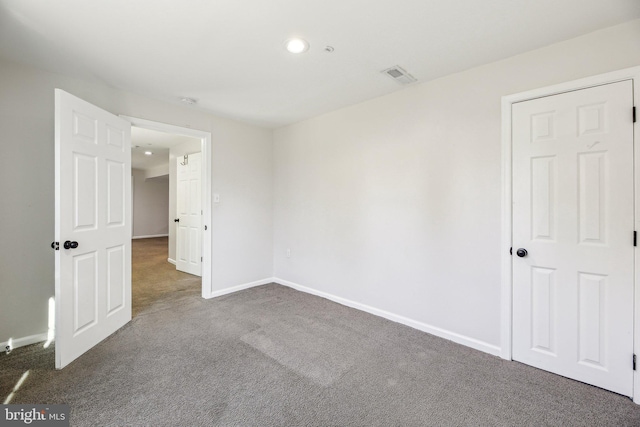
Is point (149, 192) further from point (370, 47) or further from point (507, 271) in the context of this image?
point (507, 271)

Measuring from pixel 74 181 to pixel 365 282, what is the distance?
2.93 m

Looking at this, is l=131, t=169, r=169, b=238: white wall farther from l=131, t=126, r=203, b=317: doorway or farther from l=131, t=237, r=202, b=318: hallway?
l=131, t=237, r=202, b=318: hallway

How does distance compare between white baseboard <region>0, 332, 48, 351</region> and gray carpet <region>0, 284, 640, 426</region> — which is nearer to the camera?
gray carpet <region>0, 284, 640, 426</region>

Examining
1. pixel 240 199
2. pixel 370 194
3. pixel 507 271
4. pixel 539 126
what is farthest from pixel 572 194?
pixel 240 199

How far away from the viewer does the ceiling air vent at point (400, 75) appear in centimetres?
254

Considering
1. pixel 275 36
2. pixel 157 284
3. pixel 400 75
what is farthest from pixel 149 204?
pixel 400 75

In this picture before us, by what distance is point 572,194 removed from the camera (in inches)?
80.9

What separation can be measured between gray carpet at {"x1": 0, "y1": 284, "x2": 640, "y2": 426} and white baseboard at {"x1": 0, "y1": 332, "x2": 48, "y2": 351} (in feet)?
0.41

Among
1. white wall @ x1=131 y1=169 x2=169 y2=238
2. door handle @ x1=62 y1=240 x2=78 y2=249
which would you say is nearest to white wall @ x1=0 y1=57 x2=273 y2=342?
door handle @ x1=62 y1=240 x2=78 y2=249

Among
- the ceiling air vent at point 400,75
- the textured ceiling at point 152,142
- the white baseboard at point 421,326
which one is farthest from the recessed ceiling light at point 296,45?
the textured ceiling at point 152,142

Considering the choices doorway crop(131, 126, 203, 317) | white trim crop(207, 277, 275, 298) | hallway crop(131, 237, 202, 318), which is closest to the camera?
hallway crop(131, 237, 202, 318)

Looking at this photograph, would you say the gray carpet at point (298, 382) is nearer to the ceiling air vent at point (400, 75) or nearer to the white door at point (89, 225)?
the white door at point (89, 225)

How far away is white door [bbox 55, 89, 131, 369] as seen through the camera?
217cm

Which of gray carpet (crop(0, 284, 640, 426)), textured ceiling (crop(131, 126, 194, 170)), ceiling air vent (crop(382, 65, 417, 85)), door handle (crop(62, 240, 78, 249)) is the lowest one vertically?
gray carpet (crop(0, 284, 640, 426))
